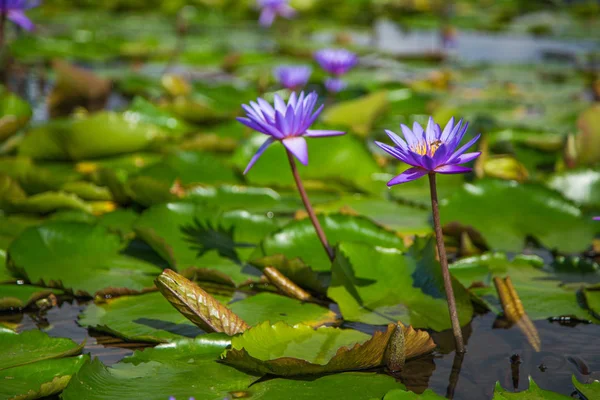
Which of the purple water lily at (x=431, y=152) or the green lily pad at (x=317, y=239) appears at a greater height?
the purple water lily at (x=431, y=152)

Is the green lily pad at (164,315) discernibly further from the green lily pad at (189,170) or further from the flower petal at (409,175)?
the green lily pad at (189,170)

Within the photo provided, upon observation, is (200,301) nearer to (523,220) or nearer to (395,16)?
(523,220)

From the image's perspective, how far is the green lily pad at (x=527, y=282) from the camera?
1786mm

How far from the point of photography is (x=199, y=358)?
1.45 m

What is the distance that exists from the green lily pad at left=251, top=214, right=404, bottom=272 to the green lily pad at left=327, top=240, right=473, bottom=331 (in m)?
0.20

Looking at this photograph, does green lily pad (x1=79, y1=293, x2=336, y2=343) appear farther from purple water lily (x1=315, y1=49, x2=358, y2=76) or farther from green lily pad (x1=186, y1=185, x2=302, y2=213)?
purple water lily (x1=315, y1=49, x2=358, y2=76)

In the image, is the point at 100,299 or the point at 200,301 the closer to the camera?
the point at 200,301

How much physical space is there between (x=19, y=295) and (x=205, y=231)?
0.57 meters

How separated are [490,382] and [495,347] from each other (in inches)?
7.4

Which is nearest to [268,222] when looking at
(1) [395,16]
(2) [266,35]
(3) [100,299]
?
(3) [100,299]

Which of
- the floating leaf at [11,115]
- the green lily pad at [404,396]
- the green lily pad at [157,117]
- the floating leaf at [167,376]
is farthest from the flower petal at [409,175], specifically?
the green lily pad at [157,117]

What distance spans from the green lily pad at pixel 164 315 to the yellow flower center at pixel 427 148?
0.55m

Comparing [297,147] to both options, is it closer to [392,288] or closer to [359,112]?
[392,288]

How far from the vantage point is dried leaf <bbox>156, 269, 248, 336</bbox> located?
143cm
